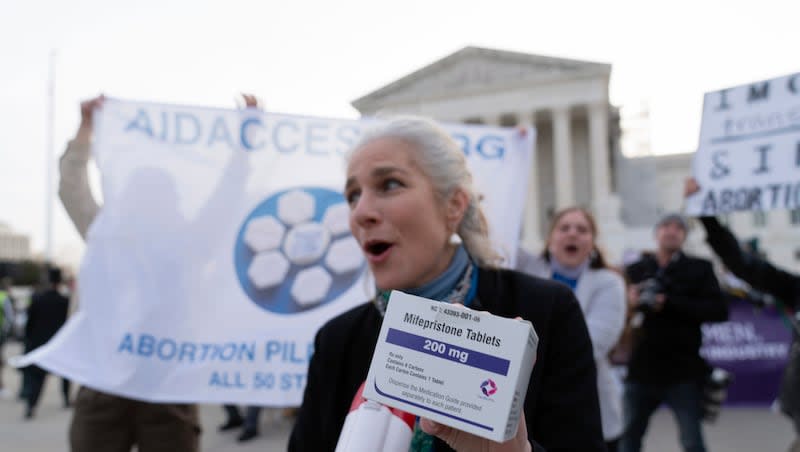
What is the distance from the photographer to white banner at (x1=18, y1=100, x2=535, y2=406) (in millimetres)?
2590

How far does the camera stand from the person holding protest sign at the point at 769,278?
116 inches

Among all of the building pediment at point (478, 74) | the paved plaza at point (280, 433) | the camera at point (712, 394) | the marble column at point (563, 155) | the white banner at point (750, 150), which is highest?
the building pediment at point (478, 74)

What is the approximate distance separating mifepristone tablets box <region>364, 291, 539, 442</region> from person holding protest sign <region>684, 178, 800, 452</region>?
9.07 feet

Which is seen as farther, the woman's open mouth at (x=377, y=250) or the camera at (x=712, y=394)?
the camera at (x=712, y=394)

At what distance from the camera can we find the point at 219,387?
261 cm

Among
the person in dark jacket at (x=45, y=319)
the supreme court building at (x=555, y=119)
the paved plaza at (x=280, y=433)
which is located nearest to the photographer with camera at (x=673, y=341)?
the paved plaza at (x=280, y=433)

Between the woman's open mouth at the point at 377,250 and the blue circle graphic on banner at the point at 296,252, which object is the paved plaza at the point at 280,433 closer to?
the blue circle graphic on banner at the point at 296,252

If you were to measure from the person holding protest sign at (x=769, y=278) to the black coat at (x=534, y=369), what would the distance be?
229 cm

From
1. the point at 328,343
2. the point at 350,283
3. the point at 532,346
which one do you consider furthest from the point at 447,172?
the point at 350,283

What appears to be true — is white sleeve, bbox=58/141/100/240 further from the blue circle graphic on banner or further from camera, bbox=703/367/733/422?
camera, bbox=703/367/733/422

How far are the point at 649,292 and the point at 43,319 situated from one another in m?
7.74

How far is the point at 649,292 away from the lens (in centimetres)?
403

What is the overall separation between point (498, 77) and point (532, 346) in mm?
42873

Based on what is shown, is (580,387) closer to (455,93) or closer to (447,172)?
(447,172)
